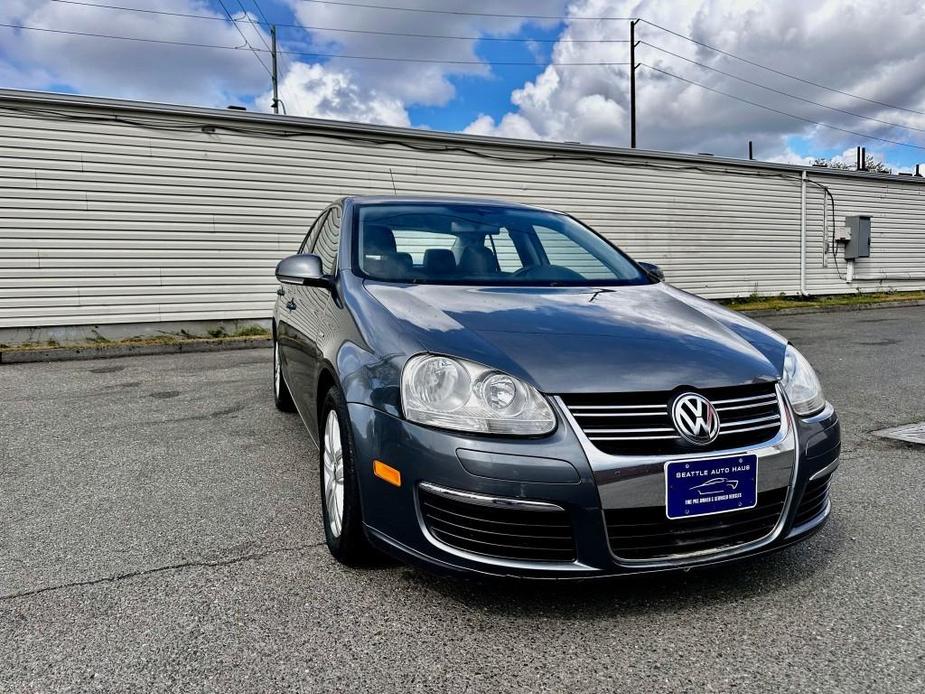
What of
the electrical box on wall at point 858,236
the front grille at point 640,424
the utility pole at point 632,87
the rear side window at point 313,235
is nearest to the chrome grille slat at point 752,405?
the front grille at point 640,424

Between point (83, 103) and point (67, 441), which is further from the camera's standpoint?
point (83, 103)

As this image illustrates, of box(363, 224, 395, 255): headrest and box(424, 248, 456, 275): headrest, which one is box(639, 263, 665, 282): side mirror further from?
box(363, 224, 395, 255): headrest

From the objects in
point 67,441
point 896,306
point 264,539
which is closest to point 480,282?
point 264,539

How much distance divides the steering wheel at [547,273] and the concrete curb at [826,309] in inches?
407

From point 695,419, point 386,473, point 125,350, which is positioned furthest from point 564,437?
point 125,350

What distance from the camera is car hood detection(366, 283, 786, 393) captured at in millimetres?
2092

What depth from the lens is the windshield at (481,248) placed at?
10.3 feet

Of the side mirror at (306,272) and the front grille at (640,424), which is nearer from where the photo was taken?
the front grille at (640,424)

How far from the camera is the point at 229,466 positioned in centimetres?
383

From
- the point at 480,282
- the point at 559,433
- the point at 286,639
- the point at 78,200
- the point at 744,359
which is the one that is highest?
the point at 78,200

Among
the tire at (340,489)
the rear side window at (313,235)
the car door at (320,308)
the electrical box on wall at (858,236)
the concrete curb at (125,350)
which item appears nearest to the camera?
the tire at (340,489)

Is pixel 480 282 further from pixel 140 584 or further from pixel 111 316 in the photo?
pixel 111 316

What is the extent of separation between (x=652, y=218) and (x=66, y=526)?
12209 millimetres

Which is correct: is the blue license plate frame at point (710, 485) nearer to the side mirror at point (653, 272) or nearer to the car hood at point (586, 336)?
the car hood at point (586, 336)
